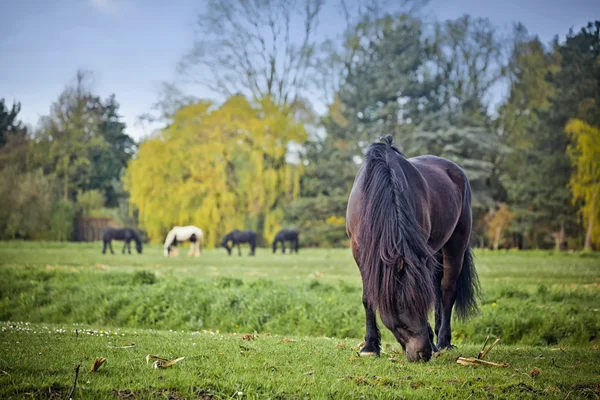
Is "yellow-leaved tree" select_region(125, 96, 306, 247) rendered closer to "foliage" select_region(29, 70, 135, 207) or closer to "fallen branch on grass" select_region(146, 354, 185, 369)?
"foliage" select_region(29, 70, 135, 207)

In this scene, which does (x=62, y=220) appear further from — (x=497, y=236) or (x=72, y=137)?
(x=497, y=236)

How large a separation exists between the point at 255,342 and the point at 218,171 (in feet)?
93.1

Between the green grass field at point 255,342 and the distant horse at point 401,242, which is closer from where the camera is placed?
the green grass field at point 255,342

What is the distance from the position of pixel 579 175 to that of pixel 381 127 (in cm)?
1287

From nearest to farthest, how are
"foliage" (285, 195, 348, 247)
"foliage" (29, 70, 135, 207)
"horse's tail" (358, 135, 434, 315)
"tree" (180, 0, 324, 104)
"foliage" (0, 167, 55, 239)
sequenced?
"horse's tail" (358, 135, 434, 315)
"foliage" (0, 167, 55, 239)
"foliage" (29, 70, 135, 207)
"foliage" (285, 195, 348, 247)
"tree" (180, 0, 324, 104)

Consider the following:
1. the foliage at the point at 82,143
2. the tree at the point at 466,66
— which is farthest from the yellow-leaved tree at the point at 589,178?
the foliage at the point at 82,143

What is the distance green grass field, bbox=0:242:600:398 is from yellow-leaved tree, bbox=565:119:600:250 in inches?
551

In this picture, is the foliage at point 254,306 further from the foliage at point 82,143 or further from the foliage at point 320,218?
the foliage at point 320,218

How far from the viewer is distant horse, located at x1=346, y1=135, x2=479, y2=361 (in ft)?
14.1

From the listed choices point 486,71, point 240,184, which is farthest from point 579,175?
point 240,184

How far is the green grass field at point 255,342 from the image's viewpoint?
374 centimetres

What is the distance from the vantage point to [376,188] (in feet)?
15.5

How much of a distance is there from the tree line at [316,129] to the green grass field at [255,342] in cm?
1877

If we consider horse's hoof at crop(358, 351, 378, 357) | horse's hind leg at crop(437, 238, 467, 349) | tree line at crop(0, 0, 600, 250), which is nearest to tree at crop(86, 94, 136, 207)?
tree line at crop(0, 0, 600, 250)
